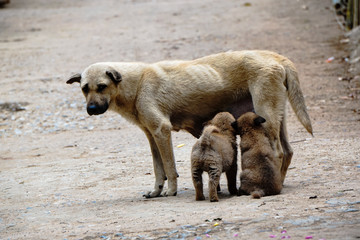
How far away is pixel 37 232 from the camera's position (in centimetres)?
530

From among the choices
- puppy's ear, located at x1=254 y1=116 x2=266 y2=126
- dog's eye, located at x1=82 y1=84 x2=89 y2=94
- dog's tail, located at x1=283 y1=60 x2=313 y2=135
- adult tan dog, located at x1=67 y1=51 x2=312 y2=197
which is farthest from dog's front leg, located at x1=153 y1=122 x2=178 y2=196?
dog's tail, located at x1=283 y1=60 x2=313 y2=135

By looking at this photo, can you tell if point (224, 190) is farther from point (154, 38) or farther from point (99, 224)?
point (154, 38)

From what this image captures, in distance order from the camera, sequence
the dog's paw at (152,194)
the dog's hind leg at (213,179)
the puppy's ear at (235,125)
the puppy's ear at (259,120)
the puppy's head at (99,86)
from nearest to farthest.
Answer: the dog's hind leg at (213,179) → the puppy's ear at (259,120) → the puppy's ear at (235,125) → the puppy's head at (99,86) → the dog's paw at (152,194)

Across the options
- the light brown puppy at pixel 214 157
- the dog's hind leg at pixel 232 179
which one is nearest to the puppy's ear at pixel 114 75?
the light brown puppy at pixel 214 157

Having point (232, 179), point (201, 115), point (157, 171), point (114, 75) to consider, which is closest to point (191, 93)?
point (201, 115)

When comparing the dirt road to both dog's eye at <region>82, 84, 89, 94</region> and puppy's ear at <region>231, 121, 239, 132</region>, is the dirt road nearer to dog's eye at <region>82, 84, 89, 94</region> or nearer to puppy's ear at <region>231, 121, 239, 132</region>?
puppy's ear at <region>231, 121, 239, 132</region>

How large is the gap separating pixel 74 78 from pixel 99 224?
1996 mm

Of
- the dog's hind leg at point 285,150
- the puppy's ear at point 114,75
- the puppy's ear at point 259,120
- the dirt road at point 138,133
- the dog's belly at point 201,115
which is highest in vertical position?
the puppy's ear at point 114,75

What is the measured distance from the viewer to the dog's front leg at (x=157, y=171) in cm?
658

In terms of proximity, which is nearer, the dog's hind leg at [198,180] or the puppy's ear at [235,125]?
the dog's hind leg at [198,180]

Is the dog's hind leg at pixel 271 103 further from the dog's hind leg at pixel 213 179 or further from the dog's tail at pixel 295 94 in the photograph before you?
the dog's hind leg at pixel 213 179

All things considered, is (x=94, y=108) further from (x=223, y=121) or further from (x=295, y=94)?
(x=295, y=94)

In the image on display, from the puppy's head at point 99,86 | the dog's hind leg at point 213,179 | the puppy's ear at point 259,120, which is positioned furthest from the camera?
the puppy's head at point 99,86

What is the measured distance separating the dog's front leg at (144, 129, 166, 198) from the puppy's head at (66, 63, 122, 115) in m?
0.71
